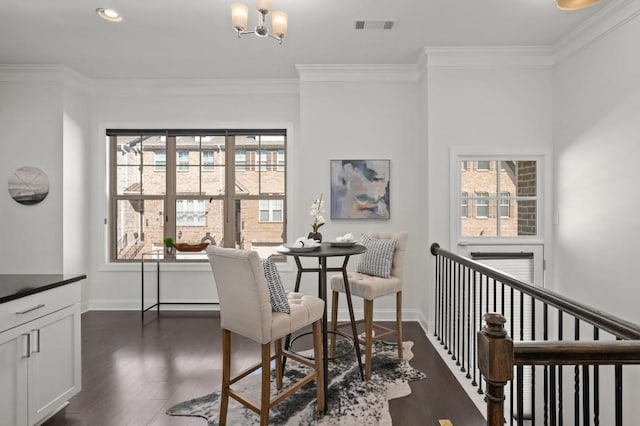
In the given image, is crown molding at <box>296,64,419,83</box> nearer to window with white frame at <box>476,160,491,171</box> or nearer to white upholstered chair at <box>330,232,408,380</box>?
window with white frame at <box>476,160,491,171</box>

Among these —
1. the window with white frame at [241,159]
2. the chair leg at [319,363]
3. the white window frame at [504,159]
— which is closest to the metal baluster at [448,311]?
the white window frame at [504,159]

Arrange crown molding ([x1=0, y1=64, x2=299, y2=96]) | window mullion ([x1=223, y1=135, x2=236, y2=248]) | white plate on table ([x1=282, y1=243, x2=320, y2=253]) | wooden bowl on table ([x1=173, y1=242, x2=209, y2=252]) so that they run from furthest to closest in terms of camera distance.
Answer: window mullion ([x1=223, y1=135, x2=236, y2=248]) → crown molding ([x1=0, y1=64, x2=299, y2=96]) → wooden bowl on table ([x1=173, y1=242, x2=209, y2=252]) → white plate on table ([x1=282, y1=243, x2=320, y2=253])

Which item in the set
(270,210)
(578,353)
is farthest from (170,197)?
(578,353)

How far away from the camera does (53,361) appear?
2.22 m

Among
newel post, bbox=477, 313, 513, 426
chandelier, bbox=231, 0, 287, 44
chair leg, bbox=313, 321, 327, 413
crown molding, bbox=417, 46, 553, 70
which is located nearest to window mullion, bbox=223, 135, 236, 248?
chandelier, bbox=231, 0, 287, 44

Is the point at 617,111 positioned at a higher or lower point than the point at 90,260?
higher

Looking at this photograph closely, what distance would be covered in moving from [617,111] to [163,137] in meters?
4.87

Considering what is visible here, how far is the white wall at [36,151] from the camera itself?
434 cm

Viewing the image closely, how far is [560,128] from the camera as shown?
3773mm

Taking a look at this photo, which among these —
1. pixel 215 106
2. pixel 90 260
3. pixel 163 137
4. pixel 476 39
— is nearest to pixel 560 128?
pixel 476 39

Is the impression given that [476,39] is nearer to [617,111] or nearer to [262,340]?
[617,111]

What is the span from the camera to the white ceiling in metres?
3.09

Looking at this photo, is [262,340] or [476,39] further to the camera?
[476,39]

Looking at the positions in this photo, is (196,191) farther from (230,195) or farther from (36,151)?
(36,151)
